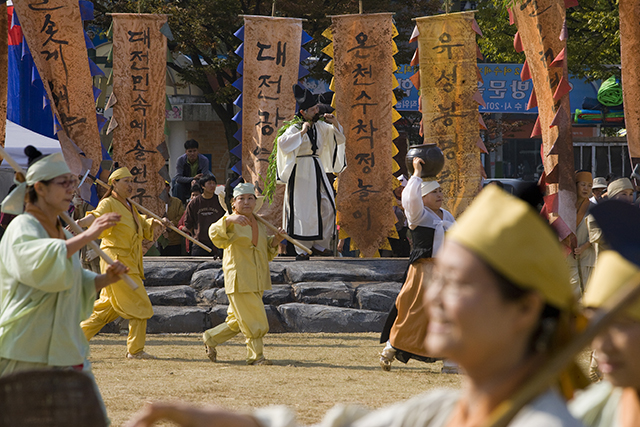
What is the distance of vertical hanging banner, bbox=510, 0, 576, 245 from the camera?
25.2ft

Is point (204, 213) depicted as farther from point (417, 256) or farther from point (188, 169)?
point (417, 256)

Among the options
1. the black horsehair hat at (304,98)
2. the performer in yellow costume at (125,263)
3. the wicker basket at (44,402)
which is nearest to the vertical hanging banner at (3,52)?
the performer in yellow costume at (125,263)

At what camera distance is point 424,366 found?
7414mm

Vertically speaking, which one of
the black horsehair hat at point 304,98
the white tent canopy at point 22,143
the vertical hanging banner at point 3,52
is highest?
the vertical hanging banner at point 3,52

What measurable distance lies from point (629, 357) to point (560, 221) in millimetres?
6049

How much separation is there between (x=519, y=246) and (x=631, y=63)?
6293 mm

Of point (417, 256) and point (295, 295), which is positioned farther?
point (295, 295)

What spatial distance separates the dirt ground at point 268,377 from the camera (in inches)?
223

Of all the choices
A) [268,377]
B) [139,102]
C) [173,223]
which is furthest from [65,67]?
[268,377]

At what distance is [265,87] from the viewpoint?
11.1 metres

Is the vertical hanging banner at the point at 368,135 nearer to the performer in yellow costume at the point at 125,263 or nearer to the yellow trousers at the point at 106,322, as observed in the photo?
the performer in yellow costume at the point at 125,263

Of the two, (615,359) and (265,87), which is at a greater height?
(265,87)

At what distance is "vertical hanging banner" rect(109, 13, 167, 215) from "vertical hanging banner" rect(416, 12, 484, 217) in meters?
3.71

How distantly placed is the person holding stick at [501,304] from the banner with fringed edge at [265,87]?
9.69m
